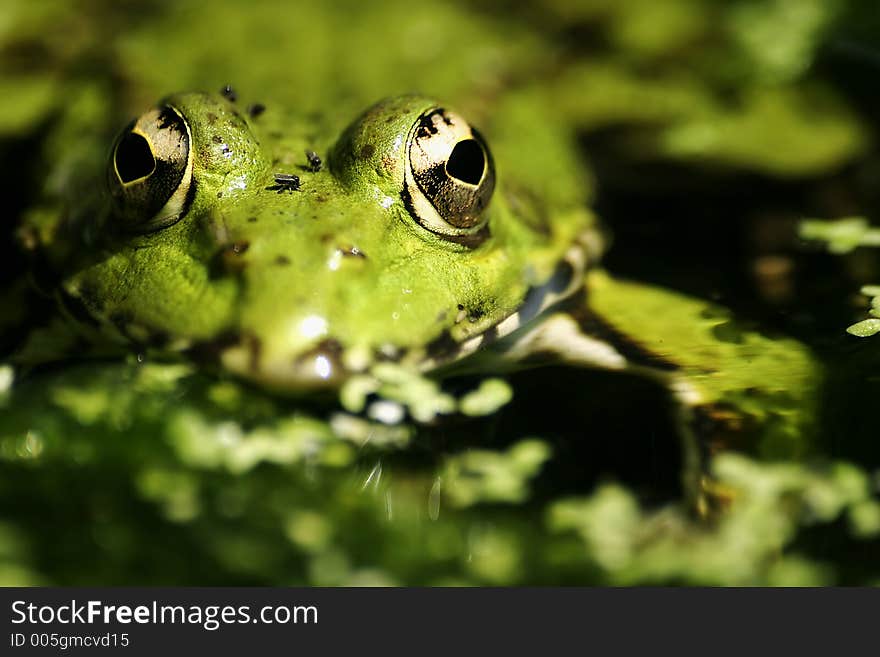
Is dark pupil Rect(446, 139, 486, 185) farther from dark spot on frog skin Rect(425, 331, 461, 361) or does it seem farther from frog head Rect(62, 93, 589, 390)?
dark spot on frog skin Rect(425, 331, 461, 361)

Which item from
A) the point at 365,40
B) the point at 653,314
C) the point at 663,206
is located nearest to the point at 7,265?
the point at 365,40

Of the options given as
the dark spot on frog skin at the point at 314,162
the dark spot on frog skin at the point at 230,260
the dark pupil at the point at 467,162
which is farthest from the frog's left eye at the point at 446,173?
the dark spot on frog skin at the point at 230,260

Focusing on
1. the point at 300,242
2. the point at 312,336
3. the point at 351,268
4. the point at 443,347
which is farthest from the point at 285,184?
the point at 443,347

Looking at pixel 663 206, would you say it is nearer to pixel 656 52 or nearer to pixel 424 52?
pixel 656 52

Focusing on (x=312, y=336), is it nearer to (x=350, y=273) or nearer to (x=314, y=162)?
(x=350, y=273)

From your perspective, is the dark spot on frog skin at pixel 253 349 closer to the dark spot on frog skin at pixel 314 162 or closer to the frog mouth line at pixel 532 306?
the frog mouth line at pixel 532 306

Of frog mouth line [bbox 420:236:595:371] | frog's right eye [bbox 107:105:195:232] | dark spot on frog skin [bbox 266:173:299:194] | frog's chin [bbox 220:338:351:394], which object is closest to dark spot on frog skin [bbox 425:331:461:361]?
frog mouth line [bbox 420:236:595:371]
